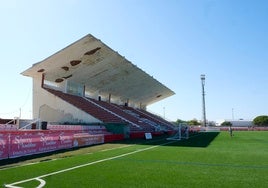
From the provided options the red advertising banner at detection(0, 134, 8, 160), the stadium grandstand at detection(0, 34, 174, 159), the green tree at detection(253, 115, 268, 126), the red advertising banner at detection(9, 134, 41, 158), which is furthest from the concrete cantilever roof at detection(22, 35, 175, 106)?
the green tree at detection(253, 115, 268, 126)

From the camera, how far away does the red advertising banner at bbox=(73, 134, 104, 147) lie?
19.4 metres

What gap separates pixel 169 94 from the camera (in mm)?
67188

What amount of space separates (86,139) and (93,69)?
1513 cm

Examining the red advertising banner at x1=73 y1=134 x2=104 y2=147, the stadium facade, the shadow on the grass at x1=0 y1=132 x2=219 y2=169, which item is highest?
the stadium facade

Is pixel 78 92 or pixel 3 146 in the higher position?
pixel 78 92

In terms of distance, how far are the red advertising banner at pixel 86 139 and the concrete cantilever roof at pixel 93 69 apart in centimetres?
1018

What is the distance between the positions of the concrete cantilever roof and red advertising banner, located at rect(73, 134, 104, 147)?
10.2 m

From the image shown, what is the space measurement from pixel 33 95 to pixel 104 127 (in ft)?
33.9

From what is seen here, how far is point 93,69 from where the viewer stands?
34.2 m

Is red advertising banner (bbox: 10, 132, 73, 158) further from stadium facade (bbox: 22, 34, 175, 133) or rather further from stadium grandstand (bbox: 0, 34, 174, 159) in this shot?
stadium facade (bbox: 22, 34, 175, 133)

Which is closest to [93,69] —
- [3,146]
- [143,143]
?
[143,143]

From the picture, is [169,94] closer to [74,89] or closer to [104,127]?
[74,89]

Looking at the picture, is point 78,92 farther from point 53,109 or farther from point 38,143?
point 38,143

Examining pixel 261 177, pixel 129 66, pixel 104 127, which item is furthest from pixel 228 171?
pixel 129 66
